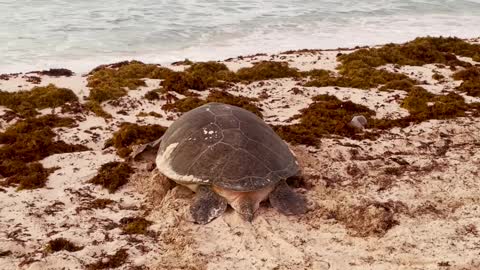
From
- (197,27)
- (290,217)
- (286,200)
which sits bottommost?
(197,27)

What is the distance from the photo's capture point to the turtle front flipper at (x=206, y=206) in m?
4.71

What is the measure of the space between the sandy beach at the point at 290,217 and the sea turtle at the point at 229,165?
0.48ft

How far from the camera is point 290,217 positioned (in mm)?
→ 4824

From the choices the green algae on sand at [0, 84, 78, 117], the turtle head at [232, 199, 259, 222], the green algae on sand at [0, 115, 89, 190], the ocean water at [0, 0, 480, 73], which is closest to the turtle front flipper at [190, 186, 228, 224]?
the turtle head at [232, 199, 259, 222]

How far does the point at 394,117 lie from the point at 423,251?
324 cm

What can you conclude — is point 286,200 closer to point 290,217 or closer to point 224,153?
point 290,217

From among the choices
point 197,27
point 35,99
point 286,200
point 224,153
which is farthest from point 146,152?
point 197,27

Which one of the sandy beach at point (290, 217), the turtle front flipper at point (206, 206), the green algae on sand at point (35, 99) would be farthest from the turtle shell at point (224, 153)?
the green algae on sand at point (35, 99)

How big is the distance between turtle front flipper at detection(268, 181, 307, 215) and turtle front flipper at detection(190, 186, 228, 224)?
1.66 feet

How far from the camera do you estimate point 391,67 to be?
9.30 metres

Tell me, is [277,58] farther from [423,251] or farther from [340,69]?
→ [423,251]

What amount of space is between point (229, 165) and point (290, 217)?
0.80 m

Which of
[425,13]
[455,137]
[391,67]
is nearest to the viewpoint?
[455,137]

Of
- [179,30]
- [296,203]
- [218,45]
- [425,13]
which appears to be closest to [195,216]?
[296,203]
